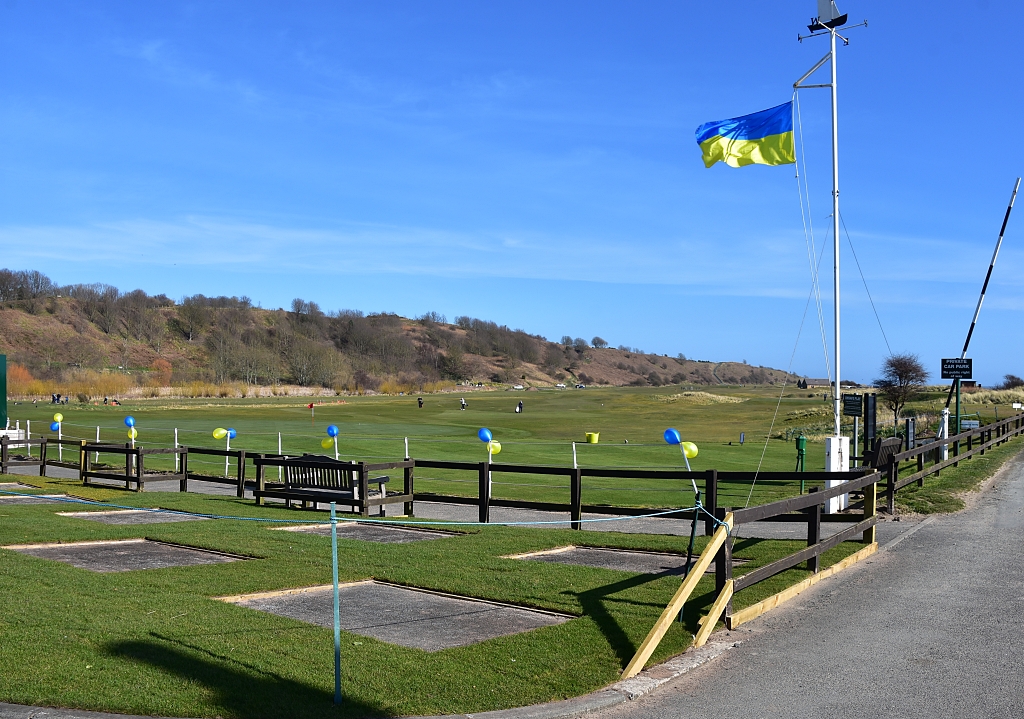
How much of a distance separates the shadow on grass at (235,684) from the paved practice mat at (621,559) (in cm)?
500

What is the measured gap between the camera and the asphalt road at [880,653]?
6090mm

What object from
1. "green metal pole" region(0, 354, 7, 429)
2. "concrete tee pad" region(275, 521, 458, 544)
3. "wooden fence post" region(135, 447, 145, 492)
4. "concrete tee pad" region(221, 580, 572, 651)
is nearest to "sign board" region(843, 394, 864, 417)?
→ "concrete tee pad" region(275, 521, 458, 544)

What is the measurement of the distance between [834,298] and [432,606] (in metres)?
11.2

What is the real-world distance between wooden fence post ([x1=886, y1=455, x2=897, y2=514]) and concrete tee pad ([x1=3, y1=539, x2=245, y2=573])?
428 inches

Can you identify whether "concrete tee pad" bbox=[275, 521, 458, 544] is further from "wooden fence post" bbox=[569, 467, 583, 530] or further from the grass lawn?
"wooden fence post" bbox=[569, 467, 583, 530]

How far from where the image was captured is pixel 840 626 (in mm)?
8211

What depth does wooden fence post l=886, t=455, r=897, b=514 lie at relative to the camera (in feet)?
51.0

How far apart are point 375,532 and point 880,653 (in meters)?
7.92

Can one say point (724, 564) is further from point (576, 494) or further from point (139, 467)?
point (139, 467)

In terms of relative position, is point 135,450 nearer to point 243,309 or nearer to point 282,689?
point 282,689

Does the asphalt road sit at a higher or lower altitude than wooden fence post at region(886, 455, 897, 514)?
lower

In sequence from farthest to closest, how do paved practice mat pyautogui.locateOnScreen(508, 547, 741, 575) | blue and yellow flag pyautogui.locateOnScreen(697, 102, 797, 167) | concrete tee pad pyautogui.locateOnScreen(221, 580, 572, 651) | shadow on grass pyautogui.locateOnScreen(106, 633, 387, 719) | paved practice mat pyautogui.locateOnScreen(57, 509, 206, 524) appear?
1. blue and yellow flag pyautogui.locateOnScreen(697, 102, 797, 167)
2. paved practice mat pyautogui.locateOnScreen(57, 509, 206, 524)
3. paved practice mat pyautogui.locateOnScreen(508, 547, 741, 575)
4. concrete tee pad pyautogui.locateOnScreen(221, 580, 572, 651)
5. shadow on grass pyautogui.locateOnScreen(106, 633, 387, 719)

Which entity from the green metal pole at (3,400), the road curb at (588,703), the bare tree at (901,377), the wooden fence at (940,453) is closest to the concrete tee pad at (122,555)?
the road curb at (588,703)

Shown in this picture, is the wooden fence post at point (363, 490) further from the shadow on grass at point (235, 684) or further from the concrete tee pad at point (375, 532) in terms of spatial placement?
the shadow on grass at point (235, 684)
